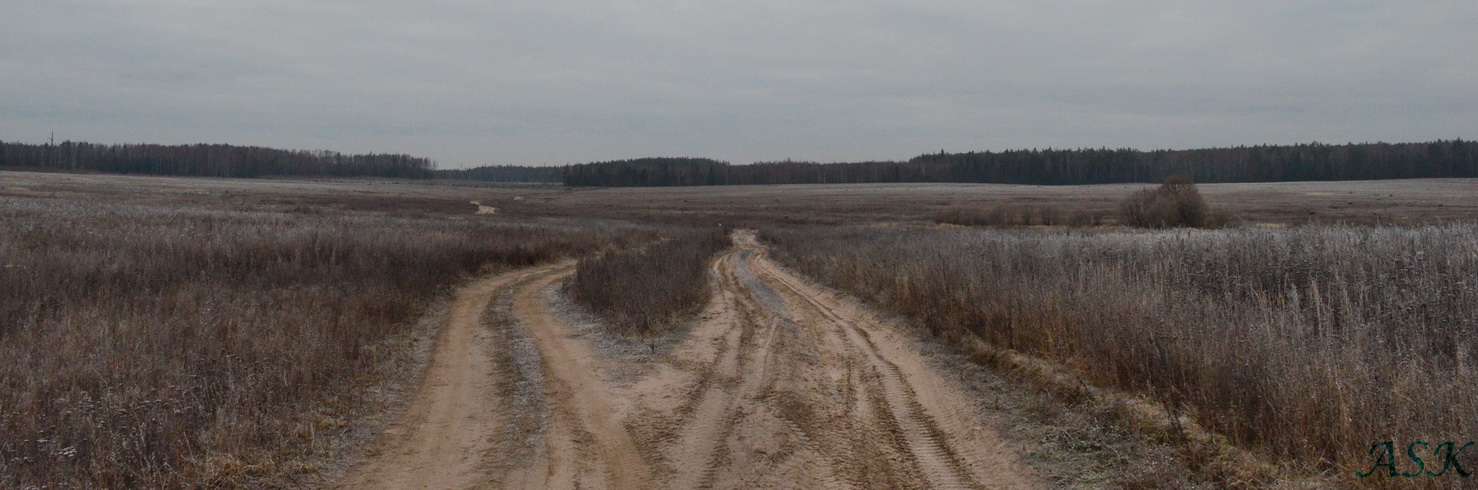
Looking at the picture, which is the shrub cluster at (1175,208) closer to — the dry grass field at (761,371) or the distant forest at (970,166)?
the dry grass field at (761,371)

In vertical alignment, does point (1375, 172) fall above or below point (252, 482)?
above

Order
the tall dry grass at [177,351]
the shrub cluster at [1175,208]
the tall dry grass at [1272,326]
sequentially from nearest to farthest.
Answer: the tall dry grass at [1272,326], the tall dry grass at [177,351], the shrub cluster at [1175,208]

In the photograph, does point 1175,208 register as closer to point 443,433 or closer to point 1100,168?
point 443,433

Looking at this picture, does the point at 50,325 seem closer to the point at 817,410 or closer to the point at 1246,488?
the point at 817,410

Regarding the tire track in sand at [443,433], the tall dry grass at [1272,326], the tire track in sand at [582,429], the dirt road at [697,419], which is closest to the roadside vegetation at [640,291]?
the dirt road at [697,419]

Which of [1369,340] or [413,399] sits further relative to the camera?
[413,399]

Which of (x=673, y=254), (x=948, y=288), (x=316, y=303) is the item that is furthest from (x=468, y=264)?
(x=948, y=288)

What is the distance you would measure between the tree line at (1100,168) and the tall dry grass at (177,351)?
389ft

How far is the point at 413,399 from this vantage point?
7371 mm

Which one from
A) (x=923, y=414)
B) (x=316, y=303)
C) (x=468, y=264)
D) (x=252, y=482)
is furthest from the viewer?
(x=468, y=264)

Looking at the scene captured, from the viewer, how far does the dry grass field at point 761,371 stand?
508 centimetres

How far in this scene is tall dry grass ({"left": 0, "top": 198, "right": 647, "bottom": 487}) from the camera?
505 centimetres

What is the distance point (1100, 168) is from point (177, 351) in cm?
16784

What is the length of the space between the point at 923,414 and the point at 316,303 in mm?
8841
